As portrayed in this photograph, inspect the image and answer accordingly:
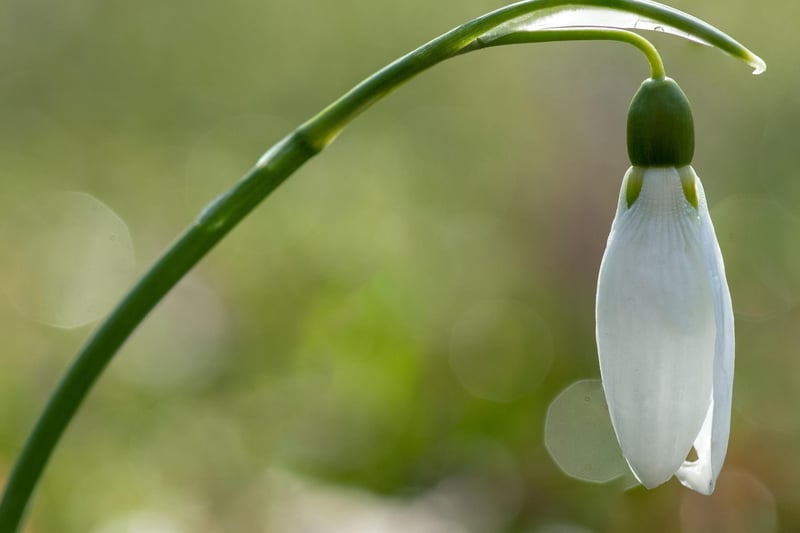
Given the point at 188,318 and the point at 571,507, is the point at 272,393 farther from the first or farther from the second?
the point at 571,507

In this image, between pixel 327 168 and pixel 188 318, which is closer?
pixel 188 318

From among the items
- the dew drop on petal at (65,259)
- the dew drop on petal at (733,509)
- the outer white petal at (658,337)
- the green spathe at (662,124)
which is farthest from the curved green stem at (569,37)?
the dew drop on petal at (65,259)

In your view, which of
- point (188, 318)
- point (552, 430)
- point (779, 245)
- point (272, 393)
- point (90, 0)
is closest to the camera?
point (552, 430)

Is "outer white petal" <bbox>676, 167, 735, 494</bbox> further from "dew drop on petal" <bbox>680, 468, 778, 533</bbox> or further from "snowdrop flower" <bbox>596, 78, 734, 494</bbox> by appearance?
"dew drop on petal" <bbox>680, 468, 778, 533</bbox>

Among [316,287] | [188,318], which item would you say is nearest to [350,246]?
[316,287]

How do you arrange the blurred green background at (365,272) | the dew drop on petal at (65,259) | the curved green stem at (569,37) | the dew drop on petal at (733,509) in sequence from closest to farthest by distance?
the curved green stem at (569,37)
the dew drop on petal at (733,509)
the blurred green background at (365,272)
the dew drop on petal at (65,259)

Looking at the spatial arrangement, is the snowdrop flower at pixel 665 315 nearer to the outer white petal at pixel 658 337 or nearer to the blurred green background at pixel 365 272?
the outer white petal at pixel 658 337
